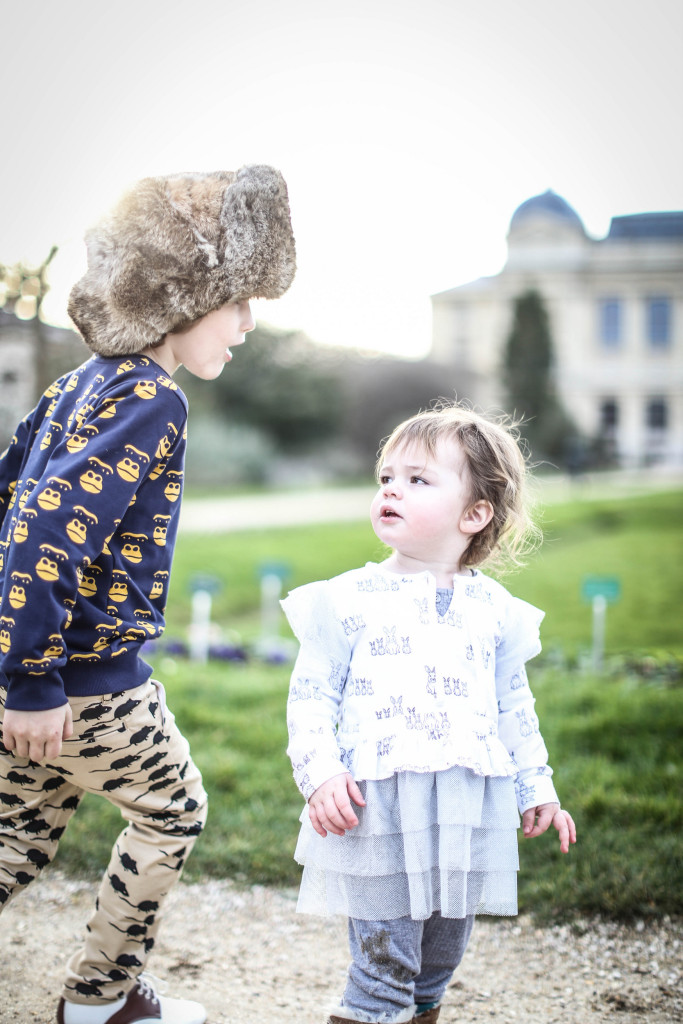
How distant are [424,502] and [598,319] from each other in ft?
104

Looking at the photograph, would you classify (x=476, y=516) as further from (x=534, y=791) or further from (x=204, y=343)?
(x=204, y=343)

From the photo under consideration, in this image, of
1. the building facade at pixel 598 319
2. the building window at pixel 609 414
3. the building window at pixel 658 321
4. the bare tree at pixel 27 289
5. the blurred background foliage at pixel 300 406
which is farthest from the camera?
the building window at pixel 609 414

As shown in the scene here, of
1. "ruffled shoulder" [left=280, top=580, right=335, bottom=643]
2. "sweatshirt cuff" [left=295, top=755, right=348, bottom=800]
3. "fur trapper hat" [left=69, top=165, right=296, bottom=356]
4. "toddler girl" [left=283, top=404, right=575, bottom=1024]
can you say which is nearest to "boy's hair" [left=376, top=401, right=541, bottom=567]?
"toddler girl" [left=283, top=404, right=575, bottom=1024]

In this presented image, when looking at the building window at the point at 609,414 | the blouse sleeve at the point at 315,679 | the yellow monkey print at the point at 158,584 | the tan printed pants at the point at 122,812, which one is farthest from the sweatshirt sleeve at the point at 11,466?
the building window at the point at 609,414

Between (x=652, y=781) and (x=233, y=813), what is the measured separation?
1.58 m

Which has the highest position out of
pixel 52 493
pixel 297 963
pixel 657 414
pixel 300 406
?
pixel 657 414

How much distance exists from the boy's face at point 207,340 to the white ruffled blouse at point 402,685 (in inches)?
20.7

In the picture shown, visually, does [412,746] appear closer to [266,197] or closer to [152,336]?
[152,336]

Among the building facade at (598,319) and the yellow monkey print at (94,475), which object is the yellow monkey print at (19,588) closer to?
the yellow monkey print at (94,475)

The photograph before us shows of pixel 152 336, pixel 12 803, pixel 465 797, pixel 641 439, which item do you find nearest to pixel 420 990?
pixel 465 797

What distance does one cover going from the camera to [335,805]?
1628 mm

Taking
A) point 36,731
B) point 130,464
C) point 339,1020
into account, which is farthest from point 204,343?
point 339,1020

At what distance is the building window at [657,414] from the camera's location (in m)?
30.1

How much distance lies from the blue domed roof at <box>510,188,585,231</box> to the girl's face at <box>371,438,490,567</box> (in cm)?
3198
